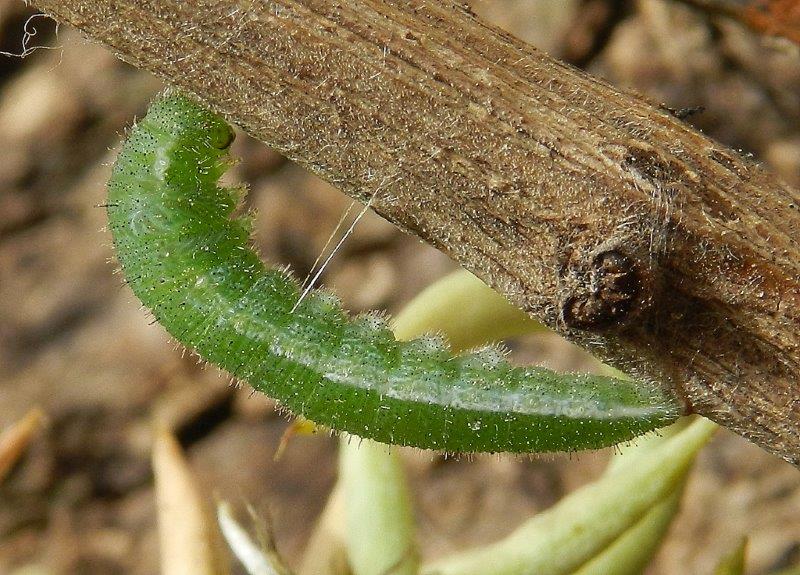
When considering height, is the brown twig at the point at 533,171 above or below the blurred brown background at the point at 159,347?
above

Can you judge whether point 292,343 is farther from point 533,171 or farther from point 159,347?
point 159,347

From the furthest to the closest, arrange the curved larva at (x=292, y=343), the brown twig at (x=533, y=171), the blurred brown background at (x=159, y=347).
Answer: the blurred brown background at (x=159, y=347) → the curved larva at (x=292, y=343) → the brown twig at (x=533, y=171)

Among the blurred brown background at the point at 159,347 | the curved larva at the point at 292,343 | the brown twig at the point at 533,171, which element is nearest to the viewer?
the brown twig at the point at 533,171

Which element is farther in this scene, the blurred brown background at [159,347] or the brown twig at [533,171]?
the blurred brown background at [159,347]

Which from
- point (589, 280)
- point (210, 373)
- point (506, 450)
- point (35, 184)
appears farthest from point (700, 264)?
point (35, 184)

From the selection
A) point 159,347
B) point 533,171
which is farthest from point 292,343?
point 159,347

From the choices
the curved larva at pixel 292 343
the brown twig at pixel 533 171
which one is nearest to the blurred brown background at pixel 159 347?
the curved larva at pixel 292 343

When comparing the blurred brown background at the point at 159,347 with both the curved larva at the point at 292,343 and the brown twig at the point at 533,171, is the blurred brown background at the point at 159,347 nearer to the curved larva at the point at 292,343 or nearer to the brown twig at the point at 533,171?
the curved larva at the point at 292,343

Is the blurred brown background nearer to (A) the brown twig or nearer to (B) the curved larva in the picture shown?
(B) the curved larva
